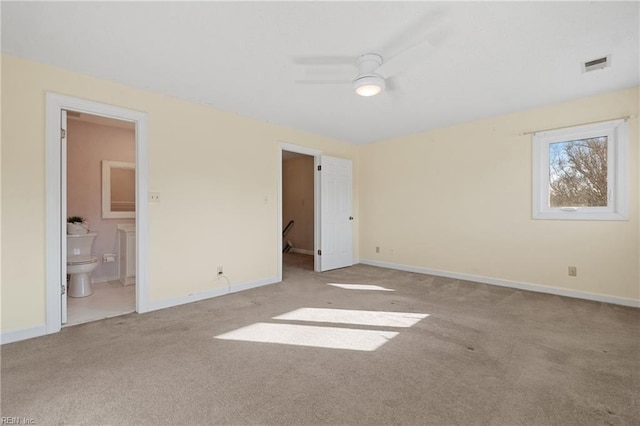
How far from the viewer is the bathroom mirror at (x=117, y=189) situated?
4.51 metres

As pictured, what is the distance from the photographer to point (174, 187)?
3363mm

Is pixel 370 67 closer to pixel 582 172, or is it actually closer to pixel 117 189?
pixel 582 172

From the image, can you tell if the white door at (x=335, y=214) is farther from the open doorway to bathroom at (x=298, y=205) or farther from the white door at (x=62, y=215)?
the white door at (x=62, y=215)

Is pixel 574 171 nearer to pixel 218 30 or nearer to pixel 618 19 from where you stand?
pixel 618 19

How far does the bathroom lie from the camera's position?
415 cm

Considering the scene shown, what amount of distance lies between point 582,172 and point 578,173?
0.13ft

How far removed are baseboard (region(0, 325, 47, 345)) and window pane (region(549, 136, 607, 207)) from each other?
18.7ft

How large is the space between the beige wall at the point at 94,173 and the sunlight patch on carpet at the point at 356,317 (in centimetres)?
334

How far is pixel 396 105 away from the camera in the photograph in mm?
3660

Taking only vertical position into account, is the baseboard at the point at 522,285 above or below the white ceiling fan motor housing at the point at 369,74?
below

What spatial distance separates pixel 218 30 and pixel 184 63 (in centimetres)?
67

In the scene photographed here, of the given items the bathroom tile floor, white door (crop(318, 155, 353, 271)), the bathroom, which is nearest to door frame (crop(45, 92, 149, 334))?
the bathroom tile floor

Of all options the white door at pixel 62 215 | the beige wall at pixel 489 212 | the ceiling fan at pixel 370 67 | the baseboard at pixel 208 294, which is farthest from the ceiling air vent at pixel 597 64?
the white door at pixel 62 215

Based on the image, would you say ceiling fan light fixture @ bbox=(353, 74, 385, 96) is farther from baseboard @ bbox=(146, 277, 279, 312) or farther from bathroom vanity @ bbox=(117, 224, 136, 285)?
bathroom vanity @ bbox=(117, 224, 136, 285)
